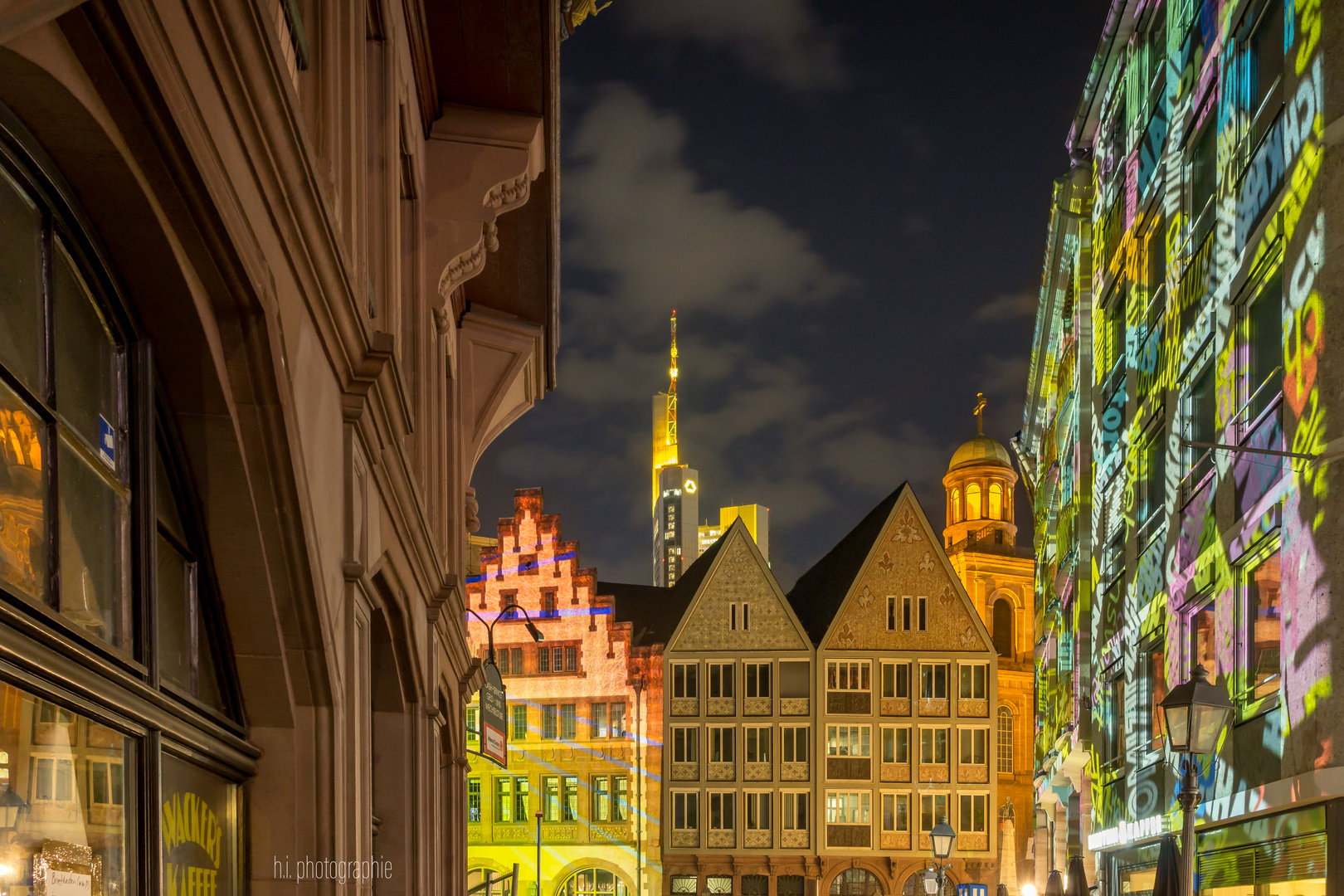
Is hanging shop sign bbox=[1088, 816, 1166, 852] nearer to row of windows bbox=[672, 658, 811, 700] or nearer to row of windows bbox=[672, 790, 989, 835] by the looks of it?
row of windows bbox=[672, 790, 989, 835]

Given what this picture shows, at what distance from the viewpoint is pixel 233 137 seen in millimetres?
4051

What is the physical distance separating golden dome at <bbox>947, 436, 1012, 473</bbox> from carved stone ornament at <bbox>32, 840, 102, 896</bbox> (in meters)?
71.2

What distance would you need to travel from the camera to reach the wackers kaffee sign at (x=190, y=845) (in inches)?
169

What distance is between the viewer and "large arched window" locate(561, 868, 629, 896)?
47156mm

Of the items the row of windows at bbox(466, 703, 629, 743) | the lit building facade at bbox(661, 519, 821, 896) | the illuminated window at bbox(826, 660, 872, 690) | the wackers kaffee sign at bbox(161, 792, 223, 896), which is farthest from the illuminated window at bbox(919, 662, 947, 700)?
the wackers kaffee sign at bbox(161, 792, 223, 896)

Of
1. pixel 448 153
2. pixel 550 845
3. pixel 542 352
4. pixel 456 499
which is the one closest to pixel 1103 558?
pixel 542 352

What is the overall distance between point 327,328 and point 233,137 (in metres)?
1.51

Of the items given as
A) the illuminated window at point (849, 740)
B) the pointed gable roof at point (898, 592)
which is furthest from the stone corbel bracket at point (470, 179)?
the pointed gable roof at point (898, 592)

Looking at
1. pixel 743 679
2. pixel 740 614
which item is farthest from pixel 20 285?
pixel 740 614

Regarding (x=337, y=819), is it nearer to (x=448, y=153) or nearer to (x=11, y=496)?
(x=11, y=496)

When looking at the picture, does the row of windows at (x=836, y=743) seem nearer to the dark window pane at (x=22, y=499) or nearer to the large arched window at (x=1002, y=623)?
the large arched window at (x=1002, y=623)

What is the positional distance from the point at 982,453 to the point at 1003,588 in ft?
28.7

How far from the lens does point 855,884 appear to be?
46375 mm

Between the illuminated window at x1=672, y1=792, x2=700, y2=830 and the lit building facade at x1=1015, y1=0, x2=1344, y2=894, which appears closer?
the lit building facade at x1=1015, y1=0, x2=1344, y2=894
